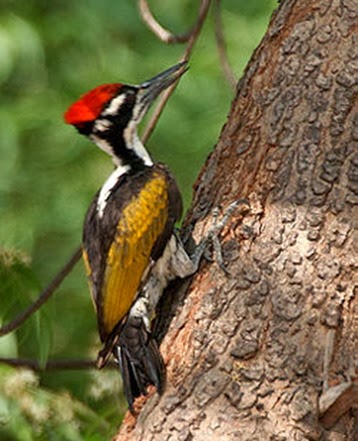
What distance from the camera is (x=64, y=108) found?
7.24 m

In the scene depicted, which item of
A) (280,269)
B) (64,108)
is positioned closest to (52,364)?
(280,269)

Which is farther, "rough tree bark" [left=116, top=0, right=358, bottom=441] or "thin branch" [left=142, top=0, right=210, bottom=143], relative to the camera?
"thin branch" [left=142, top=0, right=210, bottom=143]

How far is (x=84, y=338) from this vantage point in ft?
23.4

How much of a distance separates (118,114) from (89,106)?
14 cm

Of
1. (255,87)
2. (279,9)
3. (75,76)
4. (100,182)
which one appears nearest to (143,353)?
(255,87)

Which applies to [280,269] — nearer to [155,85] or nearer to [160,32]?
[155,85]

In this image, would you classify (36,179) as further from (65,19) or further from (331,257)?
(331,257)

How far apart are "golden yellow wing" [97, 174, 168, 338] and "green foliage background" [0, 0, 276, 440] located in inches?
84.8

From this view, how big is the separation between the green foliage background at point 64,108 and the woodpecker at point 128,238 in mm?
2017

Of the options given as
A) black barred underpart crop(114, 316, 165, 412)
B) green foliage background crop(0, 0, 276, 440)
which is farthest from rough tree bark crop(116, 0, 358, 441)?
green foliage background crop(0, 0, 276, 440)

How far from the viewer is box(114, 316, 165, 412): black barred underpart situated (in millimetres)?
3814

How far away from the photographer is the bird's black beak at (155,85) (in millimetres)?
4520

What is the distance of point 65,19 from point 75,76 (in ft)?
1.10

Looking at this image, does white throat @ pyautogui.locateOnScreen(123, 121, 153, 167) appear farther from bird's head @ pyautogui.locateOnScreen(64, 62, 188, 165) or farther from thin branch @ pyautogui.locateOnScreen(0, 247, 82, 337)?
thin branch @ pyautogui.locateOnScreen(0, 247, 82, 337)
